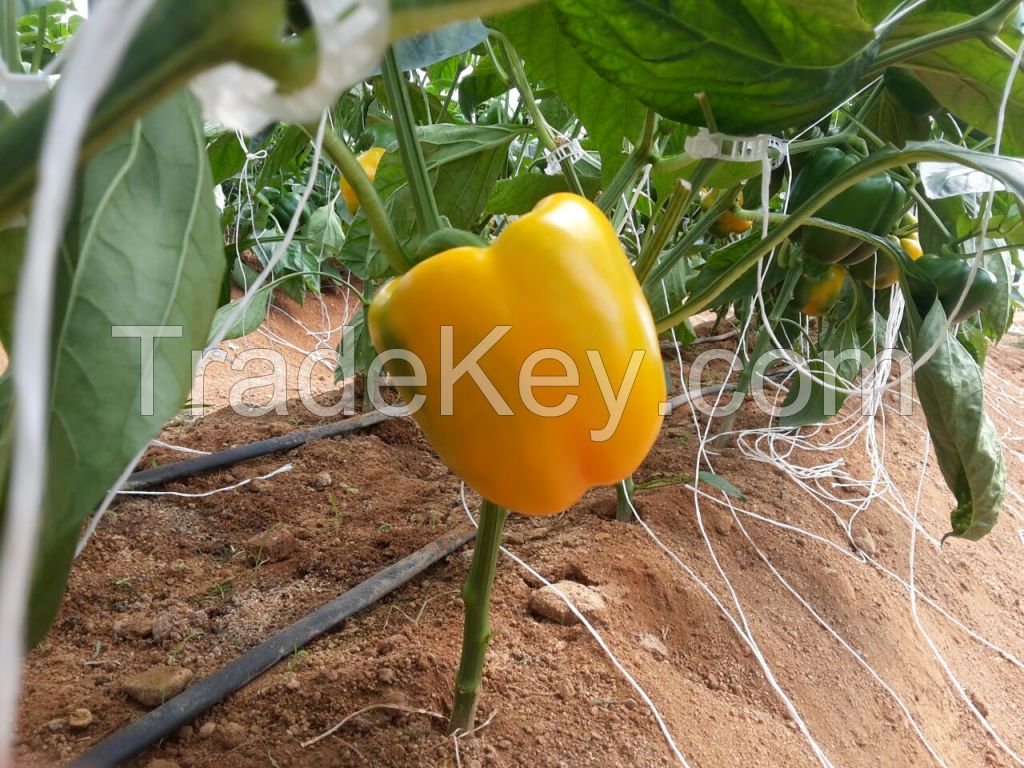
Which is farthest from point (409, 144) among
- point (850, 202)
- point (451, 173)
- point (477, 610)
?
point (850, 202)

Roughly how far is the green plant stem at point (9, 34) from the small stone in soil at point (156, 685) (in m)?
0.52

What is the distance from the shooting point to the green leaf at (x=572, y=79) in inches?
23.5

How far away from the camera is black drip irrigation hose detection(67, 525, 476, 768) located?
0.59 m

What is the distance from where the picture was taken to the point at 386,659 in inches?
27.8

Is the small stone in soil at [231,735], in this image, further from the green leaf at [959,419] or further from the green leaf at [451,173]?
the green leaf at [959,419]

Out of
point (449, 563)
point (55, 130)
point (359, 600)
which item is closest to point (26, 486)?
point (55, 130)

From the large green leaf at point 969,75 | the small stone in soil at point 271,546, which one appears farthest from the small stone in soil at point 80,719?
the large green leaf at point 969,75

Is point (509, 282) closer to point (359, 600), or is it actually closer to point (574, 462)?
point (574, 462)

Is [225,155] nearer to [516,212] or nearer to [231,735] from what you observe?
[516,212]

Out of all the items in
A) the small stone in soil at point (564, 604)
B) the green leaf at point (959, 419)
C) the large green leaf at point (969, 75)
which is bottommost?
the small stone in soil at point (564, 604)

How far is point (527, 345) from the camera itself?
0.46 m

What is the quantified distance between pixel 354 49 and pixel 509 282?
263mm

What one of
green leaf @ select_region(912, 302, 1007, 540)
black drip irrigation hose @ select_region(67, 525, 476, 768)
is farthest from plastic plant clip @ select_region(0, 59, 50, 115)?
green leaf @ select_region(912, 302, 1007, 540)

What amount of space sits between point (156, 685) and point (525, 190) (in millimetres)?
652
